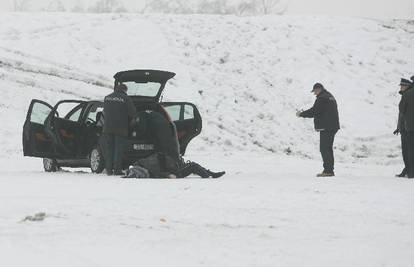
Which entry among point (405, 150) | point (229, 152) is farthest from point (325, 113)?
point (229, 152)

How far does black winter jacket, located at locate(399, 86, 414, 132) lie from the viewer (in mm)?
11258

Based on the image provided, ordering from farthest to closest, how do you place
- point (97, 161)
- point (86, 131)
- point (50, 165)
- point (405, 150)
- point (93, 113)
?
point (50, 165), point (93, 113), point (86, 131), point (97, 161), point (405, 150)

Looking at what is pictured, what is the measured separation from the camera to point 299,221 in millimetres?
6117

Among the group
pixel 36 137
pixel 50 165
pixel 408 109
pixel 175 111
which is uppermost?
pixel 408 109

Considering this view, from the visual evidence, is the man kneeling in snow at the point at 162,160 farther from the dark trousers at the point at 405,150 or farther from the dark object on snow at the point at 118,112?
the dark trousers at the point at 405,150

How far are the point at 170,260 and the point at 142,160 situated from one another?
6499mm

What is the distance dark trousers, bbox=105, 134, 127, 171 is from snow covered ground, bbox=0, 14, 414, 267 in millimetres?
766

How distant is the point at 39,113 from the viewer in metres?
12.4

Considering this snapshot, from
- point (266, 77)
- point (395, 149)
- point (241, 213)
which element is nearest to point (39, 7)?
point (266, 77)

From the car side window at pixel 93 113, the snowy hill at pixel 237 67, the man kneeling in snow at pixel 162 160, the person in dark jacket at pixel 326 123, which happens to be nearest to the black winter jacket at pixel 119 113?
the man kneeling in snow at pixel 162 160

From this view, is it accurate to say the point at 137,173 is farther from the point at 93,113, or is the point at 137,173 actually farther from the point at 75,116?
the point at 75,116

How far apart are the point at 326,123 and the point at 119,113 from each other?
3.85 m

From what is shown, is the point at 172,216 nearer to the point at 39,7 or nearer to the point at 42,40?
the point at 42,40

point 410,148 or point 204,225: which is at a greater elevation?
point 204,225
